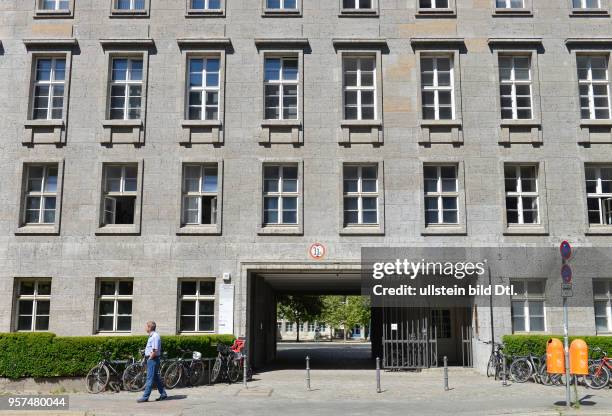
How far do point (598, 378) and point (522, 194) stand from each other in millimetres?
6898

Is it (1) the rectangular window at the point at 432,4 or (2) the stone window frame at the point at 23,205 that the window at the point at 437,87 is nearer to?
(1) the rectangular window at the point at 432,4

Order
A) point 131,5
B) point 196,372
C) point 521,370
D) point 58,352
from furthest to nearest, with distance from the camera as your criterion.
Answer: point 131,5 < point 521,370 < point 196,372 < point 58,352

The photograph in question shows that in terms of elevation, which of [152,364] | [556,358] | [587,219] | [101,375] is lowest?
[101,375]

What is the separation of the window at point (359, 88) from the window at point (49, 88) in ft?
32.7

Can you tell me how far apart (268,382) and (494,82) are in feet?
41.7

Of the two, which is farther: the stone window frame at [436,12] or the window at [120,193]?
the stone window frame at [436,12]

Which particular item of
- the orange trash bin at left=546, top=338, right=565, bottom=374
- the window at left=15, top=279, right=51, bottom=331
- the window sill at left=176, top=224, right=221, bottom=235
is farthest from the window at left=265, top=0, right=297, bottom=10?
the orange trash bin at left=546, top=338, right=565, bottom=374

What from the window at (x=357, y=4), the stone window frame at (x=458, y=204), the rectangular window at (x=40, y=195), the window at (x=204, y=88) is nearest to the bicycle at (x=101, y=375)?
the rectangular window at (x=40, y=195)

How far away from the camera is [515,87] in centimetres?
2284

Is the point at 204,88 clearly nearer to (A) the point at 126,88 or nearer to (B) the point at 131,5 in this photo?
(A) the point at 126,88

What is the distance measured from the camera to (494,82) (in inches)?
891

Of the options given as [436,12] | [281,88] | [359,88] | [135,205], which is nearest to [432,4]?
[436,12]

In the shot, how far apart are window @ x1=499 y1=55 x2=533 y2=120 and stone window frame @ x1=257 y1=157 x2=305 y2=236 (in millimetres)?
7406

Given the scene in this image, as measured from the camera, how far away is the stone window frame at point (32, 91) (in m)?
22.3
